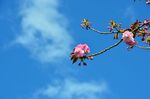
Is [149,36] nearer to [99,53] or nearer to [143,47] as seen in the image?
[143,47]

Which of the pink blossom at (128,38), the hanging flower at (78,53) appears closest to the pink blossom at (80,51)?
the hanging flower at (78,53)

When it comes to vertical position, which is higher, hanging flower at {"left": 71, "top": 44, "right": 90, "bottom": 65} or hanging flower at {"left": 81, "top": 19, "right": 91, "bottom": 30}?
hanging flower at {"left": 81, "top": 19, "right": 91, "bottom": 30}

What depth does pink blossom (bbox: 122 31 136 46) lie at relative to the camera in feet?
20.0

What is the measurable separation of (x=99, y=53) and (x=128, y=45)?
78 cm

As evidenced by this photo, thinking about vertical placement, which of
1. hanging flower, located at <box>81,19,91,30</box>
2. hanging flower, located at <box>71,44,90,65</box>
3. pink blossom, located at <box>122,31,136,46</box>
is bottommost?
hanging flower, located at <box>71,44,90,65</box>

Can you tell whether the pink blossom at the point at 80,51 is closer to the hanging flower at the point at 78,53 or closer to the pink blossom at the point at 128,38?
the hanging flower at the point at 78,53

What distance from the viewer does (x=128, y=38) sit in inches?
241

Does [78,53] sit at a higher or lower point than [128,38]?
lower

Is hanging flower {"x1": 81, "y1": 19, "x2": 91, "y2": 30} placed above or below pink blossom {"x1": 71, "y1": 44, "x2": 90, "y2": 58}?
above

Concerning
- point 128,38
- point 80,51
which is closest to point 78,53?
point 80,51

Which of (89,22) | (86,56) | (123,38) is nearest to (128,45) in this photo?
(123,38)

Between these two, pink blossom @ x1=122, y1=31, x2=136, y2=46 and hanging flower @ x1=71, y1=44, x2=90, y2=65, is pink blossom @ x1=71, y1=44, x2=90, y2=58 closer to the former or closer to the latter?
hanging flower @ x1=71, y1=44, x2=90, y2=65

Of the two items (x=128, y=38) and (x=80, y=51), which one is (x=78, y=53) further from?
(x=128, y=38)

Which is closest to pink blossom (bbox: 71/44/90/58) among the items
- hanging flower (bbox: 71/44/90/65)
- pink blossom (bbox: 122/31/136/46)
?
hanging flower (bbox: 71/44/90/65)
